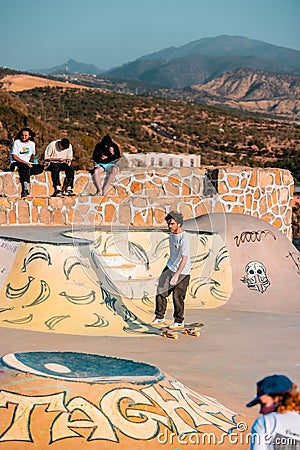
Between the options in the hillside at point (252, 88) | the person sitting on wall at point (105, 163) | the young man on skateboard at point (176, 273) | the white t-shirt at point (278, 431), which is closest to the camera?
the white t-shirt at point (278, 431)

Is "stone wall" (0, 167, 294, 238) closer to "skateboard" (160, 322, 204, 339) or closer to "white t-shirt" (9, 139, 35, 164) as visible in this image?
"white t-shirt" (9, 139, 35, 164)


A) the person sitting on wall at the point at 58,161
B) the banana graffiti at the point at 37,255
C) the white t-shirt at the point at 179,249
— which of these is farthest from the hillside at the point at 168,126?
the white t-shirt at the point at 179,249

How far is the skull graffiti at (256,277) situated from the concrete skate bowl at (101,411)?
4.62 m

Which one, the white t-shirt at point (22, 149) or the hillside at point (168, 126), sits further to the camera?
the hillside at point (168, 126)

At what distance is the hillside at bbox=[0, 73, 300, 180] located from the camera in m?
48.1

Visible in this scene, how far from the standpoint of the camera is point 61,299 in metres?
8.30

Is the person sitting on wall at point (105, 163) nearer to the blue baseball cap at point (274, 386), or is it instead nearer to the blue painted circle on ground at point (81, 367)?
the blue painted circle on ground at point (81, 367)

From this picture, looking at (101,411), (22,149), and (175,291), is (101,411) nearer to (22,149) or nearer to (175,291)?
(175,291)

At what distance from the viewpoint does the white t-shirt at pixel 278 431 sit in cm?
324

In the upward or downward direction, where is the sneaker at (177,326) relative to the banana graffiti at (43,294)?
downward

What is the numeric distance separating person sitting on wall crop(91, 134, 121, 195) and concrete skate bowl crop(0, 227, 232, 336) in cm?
221

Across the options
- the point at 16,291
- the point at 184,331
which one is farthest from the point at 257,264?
the point at 16,291

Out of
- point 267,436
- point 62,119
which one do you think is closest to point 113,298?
point 267,436

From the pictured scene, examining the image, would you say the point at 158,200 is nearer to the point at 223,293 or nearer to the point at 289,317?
the point at 223,293
